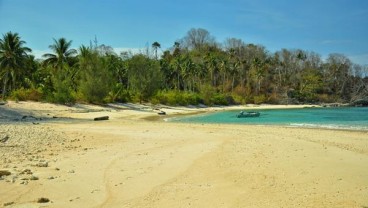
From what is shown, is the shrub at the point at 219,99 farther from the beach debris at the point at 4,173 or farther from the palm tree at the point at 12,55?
the beach debris at the point at 4,173

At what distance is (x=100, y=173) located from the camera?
11.5m

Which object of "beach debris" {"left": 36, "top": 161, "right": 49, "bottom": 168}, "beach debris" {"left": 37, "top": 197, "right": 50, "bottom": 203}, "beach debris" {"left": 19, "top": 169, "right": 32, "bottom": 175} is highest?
"beach debris" {"left": 36, "top": 161, "right": 49, "bottom": 168}

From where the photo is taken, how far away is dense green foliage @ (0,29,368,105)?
199 feet

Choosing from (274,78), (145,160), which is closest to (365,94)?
(274,78)

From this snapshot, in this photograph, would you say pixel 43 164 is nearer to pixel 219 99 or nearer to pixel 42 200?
pixel 42 200

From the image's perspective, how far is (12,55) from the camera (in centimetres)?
5888

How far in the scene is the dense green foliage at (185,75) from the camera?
199 ft

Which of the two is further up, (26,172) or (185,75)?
(185,75)

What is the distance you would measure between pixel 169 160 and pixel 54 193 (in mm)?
5518

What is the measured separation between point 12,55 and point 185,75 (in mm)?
49393

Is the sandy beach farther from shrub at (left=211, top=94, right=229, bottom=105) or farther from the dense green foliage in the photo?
shrub at (left=211, top=94, right=229, bottom=105)

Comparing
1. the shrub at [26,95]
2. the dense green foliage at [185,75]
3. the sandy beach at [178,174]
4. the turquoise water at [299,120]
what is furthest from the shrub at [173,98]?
the sandy beach at [178,174]

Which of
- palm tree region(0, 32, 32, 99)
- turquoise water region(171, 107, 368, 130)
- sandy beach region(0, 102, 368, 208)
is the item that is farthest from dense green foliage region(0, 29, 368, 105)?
sandy beach region(0, 102, 368, 208)

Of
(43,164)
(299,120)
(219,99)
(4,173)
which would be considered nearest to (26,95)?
(299,120)
